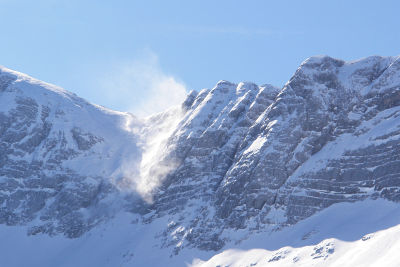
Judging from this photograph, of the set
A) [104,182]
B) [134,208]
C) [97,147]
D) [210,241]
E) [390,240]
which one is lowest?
[390,240]

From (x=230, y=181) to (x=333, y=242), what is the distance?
36403 millimetres

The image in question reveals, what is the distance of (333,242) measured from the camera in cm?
12100

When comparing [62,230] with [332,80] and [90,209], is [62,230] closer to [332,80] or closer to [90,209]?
[90,209]

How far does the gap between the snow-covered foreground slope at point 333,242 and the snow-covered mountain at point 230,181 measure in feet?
0.99

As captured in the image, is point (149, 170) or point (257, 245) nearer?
point (257, 245)

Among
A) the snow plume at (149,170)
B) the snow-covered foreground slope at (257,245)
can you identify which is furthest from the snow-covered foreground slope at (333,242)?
the snow plume at (149,170)

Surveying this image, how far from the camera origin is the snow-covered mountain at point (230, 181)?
13062cm

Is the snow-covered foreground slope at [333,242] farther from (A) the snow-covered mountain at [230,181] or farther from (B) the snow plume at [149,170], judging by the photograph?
(B) the snow plume at [149,170]

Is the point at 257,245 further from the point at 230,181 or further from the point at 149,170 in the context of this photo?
the point at 149,170

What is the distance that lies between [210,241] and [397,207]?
4040 centimetres

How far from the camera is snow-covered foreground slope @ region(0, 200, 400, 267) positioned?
116 m

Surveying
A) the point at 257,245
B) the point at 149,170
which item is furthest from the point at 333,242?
the point at 149,170

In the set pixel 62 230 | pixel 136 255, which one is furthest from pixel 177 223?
pixel 62 230

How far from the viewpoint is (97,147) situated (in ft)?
651
